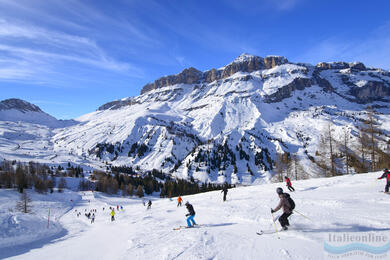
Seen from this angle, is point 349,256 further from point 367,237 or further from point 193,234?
point 193,234

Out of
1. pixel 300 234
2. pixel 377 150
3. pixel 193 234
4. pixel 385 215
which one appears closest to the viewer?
pixel 300 234

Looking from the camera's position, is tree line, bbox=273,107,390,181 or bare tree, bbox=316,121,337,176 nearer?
tree line, bbox=273,107,390,181

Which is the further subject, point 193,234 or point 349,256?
point 193,234

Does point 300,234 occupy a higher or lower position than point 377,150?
lower

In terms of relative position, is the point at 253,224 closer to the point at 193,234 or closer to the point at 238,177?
the point at 193,234

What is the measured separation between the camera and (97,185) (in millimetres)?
122375

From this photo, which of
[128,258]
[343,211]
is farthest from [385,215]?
[128,258]

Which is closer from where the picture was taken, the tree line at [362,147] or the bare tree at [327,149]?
the tree line at [362,147]

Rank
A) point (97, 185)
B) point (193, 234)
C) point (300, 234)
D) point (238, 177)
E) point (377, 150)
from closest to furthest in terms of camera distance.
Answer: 1. point (300, 234)
2. point (193, 234)
3. point (377, 150)
4. point (97, 185)
5. point (238, 177)

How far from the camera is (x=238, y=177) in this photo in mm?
180000

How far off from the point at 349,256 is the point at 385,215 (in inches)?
236

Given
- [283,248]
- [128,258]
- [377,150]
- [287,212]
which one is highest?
[377,150]

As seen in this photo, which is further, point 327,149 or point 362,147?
point 327,149

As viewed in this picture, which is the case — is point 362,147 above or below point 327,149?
above
